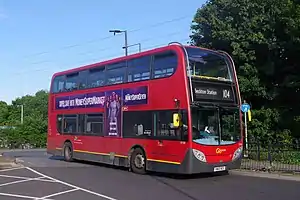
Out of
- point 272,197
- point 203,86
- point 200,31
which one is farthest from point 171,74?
point 200,31

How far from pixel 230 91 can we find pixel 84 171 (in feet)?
22.1

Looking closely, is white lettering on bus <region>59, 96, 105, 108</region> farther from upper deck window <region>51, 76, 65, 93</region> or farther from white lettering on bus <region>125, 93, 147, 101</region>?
white lettering on bus <region>125, 93, 147, 101</region>

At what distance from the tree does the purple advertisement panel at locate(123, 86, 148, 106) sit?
33.0 ft

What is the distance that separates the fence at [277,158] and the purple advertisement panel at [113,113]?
531 cm

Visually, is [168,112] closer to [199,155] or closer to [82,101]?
[199,155]

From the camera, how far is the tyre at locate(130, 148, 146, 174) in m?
16.3

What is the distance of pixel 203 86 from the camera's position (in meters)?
14.6

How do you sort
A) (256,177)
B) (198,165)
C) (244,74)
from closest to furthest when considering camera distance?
(198,165) → (256,177) → (244,74)

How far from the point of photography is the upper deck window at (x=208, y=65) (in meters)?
14.7

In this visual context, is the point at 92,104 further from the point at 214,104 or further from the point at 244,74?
the point at 244,74

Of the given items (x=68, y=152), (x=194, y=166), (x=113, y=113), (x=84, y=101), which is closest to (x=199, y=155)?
(x=194, y=166)

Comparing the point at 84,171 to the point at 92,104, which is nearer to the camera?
the point at 84,171

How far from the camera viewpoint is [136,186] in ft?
43.0

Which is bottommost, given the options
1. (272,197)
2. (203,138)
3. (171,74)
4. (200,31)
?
(272,197)
